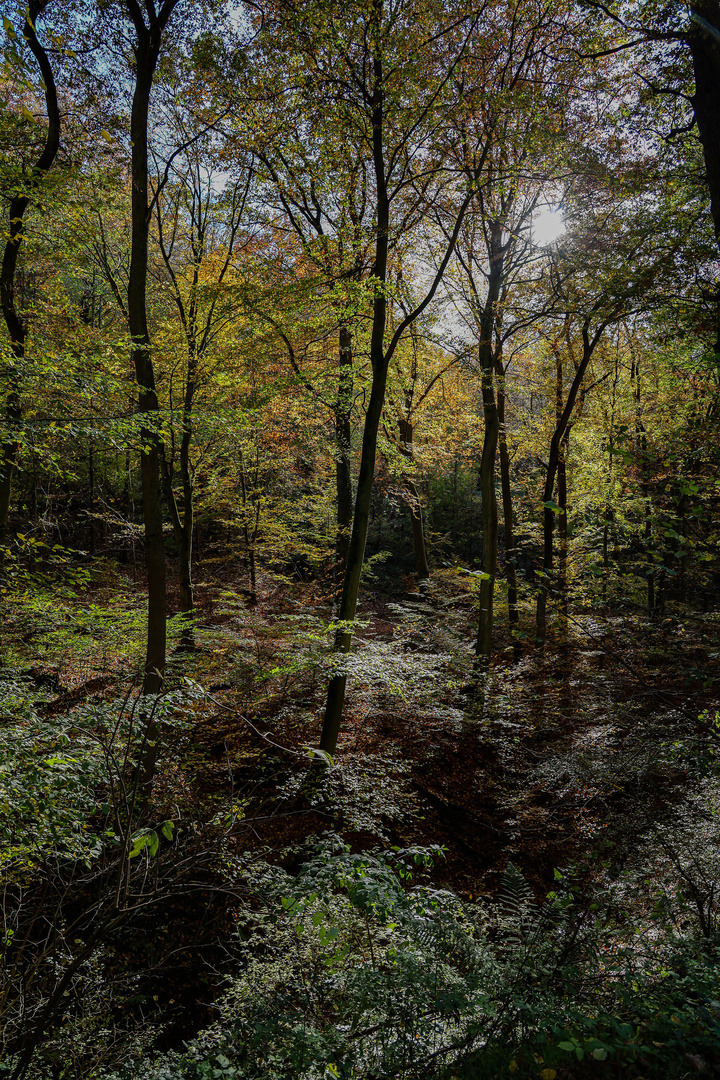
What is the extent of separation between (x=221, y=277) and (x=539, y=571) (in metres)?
9.68

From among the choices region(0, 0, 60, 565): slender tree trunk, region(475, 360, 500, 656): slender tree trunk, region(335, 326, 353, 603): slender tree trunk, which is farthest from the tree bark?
region(475, 360, 500, 656): slender tree trunk

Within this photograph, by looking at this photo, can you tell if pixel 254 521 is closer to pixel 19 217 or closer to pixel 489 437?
pixel 489 437

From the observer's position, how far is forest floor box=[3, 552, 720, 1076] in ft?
17.1

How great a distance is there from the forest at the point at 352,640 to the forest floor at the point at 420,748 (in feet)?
0.25

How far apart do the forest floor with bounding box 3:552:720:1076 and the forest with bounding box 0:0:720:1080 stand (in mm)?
76

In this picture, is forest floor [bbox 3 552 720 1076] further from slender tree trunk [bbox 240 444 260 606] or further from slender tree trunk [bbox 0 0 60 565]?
→ slender tree trunk [bbox 240 444 260 606]

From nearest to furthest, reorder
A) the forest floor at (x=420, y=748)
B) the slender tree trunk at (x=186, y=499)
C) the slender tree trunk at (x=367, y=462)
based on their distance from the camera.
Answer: the forest floor at (x=420, y=748) → the slender tree trunk at (x=367, y=462) → the slender tree trunk at (x=186, y=499)

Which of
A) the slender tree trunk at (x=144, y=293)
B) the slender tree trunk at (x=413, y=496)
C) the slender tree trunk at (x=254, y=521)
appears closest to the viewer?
the slender tree trunk at (x=144, y=293)

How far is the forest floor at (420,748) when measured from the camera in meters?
5.23

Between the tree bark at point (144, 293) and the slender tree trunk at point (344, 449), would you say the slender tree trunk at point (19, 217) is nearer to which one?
the tree bark at point (144, 293)

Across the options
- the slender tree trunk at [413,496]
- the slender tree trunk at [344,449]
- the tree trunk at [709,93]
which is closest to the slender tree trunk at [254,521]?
the slender tree trunk at [344,449]

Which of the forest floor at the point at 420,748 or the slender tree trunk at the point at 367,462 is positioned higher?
the slender tree trunk at the point at 367,462

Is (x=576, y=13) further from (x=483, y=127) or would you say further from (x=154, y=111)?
(x=154, y=111)

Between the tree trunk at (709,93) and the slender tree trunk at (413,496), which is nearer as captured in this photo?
the tree trunk at (709,93)
